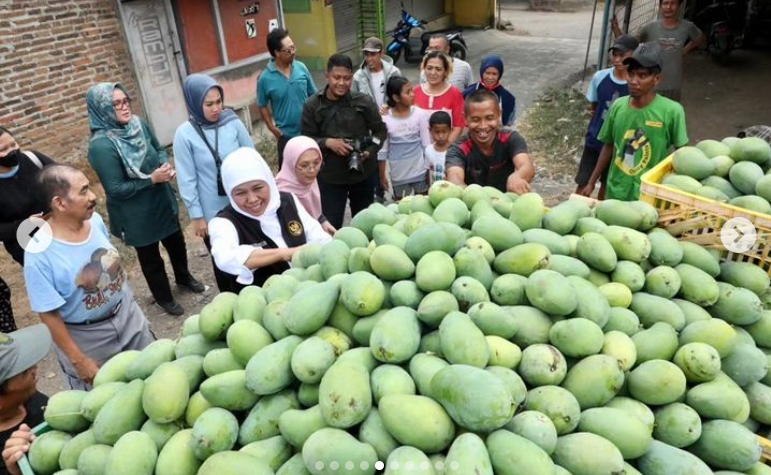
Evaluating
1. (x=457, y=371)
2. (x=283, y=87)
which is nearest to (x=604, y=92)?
(x=283, y=87)

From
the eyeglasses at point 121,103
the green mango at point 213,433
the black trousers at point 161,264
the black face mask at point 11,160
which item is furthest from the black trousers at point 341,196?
the green mango at point 213,433

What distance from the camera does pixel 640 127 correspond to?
3512 millimetres

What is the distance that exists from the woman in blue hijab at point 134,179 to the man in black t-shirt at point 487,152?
6.89 ft

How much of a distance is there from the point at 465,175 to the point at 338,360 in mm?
2199

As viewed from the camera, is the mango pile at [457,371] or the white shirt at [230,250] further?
the white shirt at [230,250]

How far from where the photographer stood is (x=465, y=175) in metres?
3.51

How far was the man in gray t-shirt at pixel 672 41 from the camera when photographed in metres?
5.40

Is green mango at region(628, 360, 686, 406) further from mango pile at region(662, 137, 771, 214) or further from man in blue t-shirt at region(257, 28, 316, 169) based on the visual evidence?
man in blue t-shirt at region(257, 28, 316, 169)

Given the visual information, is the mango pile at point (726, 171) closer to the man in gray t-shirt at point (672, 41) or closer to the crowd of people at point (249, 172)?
the crowd of people at point (249, 172)

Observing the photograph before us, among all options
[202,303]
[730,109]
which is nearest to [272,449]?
[202,303]

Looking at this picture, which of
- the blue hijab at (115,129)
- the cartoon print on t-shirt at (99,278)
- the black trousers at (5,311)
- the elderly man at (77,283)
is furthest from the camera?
the blue hijab at (115,129)

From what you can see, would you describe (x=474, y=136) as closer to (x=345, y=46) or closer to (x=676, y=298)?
(x=676, y=298)

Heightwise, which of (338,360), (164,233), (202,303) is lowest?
(202,303)

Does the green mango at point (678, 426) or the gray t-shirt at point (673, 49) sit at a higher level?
the gray t-shirt at point (673, 49)
